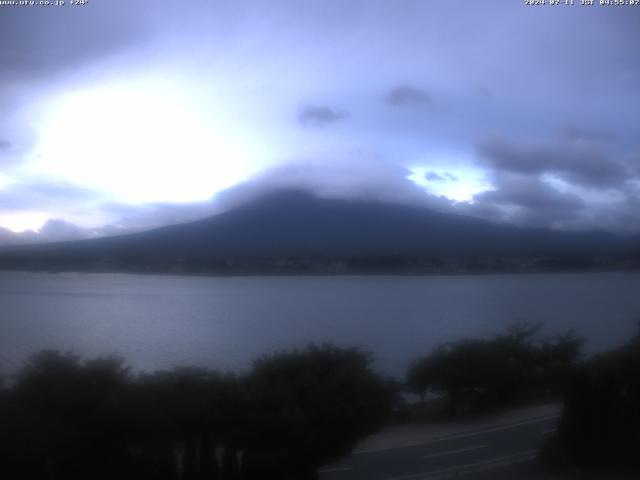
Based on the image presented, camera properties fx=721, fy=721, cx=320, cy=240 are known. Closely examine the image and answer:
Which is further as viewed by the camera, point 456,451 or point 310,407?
point 456,451

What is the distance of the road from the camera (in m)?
11.8

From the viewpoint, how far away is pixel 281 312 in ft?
90.9

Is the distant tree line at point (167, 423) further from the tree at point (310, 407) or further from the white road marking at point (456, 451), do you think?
the white road marking at point (456, 451)

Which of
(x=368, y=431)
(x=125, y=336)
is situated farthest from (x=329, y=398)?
(x=125, y=336)

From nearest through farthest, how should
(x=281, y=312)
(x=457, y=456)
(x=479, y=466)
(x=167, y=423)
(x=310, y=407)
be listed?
(x=167, y=423) → (x=479, y=466) → (x=310, y=407) → (x=457, y=456) → (x=281, y=312)

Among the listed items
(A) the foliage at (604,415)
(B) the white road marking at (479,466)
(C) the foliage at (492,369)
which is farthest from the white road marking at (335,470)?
(C) the foliage at (492,369)

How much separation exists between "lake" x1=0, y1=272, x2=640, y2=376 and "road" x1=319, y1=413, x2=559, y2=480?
328cm

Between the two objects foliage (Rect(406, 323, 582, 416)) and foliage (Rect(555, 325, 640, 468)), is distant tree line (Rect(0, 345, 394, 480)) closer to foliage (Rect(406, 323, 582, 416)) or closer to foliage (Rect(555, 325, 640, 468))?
foliage (Rect(555, 325, 640, 468))

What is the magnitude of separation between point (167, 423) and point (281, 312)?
17.0 m

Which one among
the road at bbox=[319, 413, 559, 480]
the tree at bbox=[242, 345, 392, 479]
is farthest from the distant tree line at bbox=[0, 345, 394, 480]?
the road at bbox=[319, 413, 559, 480]

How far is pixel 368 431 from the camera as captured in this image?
1279 cm

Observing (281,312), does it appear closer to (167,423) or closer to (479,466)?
(479,466)

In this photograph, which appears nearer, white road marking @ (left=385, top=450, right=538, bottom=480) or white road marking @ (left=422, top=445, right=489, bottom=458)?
white road marking @ (left=385, top=450, right=538, bottom=480)

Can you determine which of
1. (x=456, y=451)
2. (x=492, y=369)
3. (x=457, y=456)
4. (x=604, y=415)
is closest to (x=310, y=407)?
(x=457, y=456)
